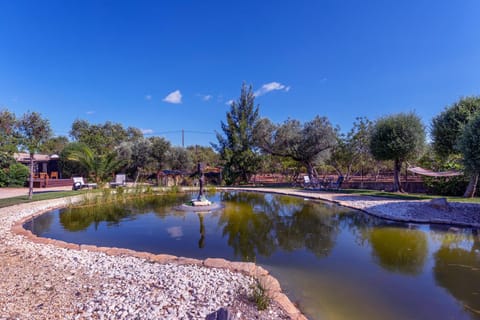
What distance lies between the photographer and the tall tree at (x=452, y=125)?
9.59 m

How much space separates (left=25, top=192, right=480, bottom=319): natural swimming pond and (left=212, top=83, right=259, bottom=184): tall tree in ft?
32.0

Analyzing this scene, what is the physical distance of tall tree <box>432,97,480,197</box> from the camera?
31.4 feet

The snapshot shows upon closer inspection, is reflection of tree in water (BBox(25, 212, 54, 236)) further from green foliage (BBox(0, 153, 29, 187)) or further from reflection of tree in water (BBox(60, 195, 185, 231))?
green foliage (BBox(0, 153, 29, 187))

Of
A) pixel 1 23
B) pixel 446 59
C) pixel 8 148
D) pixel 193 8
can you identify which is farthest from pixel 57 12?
pixel 446 59

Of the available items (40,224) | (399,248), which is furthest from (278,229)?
(40,224)

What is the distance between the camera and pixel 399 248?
4.45 metres

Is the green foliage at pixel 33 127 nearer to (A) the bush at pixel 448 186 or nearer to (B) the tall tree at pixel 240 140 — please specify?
(B) the tall tree at pixel 240 140

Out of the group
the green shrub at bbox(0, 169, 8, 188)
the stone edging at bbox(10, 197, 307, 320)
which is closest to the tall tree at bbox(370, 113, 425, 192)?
the stone edging at bbox(10, 197, 307, 320)

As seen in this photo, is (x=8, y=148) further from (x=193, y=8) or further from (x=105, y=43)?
(x=105, y=43)

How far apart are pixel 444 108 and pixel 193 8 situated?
12.0 metres

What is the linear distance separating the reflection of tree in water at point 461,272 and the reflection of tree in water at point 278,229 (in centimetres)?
161

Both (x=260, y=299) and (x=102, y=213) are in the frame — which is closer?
(x=260, y=299)

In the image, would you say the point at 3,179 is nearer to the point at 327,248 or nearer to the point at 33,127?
the point at 33,127

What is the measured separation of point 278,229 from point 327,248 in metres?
1.49
